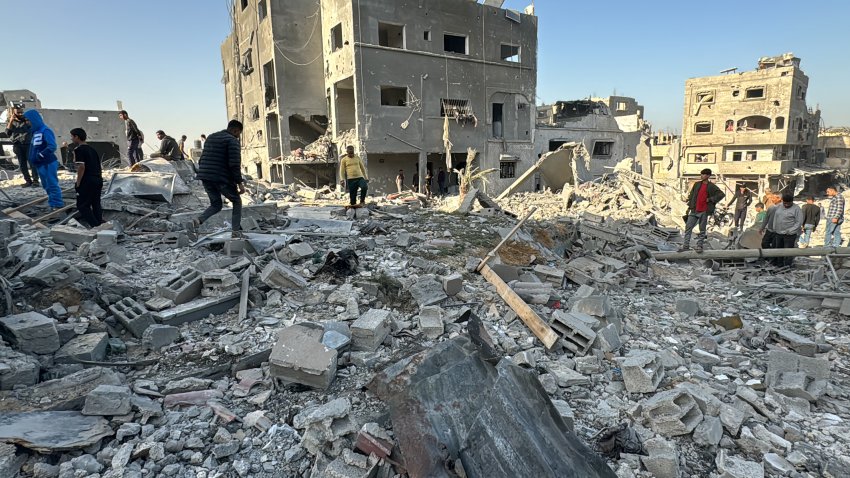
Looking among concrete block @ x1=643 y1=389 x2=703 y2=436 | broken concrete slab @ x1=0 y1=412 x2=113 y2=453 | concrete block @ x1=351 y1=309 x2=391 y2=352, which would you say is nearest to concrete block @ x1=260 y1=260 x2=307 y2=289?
concrete block @ x1=351 y1=309 x2=391 y2=352

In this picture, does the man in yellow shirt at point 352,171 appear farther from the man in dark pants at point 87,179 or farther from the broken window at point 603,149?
the broken window at point 603,149

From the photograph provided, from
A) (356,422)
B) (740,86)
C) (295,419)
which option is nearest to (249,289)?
(295,419)

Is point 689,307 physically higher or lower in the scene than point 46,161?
lower

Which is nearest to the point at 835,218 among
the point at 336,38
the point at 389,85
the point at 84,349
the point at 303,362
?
the point at 303,362

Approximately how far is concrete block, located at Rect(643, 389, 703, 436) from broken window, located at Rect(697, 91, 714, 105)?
42.0 meters

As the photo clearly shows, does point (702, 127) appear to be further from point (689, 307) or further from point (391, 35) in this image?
point (689, 307)

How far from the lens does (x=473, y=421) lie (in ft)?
8.27

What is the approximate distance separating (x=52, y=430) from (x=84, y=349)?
1.05 metres

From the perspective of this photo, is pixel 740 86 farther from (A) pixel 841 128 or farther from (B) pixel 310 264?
(B) pixel 310 264

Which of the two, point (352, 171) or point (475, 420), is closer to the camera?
point (475, 420)

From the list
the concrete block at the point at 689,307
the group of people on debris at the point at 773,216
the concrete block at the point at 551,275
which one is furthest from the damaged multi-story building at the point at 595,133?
the concrete block at the point at 551,275

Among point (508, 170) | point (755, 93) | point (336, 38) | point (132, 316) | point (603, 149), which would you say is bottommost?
point (132, 316)

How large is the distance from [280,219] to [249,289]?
3617 mm

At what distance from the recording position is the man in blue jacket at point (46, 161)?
6.86 metres
